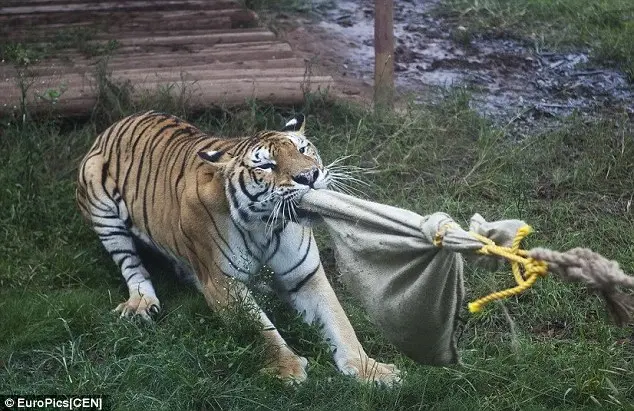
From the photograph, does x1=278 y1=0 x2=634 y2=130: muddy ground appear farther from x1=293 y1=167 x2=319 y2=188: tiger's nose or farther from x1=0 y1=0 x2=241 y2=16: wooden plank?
x1=293 y1=167 x2=319 y2=188: tiger's nose

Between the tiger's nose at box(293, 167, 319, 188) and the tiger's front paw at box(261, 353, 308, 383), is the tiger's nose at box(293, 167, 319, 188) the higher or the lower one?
the higher one

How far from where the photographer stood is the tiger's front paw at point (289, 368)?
4344 millimetres

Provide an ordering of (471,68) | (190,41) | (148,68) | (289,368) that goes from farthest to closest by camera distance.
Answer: (190,41) → (471,68) → (148,68) → (289,368)

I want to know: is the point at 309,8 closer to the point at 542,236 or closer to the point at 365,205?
the point at 542,236

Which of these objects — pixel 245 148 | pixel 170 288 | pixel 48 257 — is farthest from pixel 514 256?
pixel 48 257

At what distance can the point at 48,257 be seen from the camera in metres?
5.63

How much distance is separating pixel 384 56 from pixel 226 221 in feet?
8.89

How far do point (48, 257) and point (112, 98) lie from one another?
154 cm

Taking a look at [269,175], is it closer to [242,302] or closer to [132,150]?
[242,302]

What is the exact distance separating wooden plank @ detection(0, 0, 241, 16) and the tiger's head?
14.5 ft

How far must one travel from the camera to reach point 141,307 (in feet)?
16.8

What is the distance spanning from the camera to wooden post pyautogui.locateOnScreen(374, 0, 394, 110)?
6.96 metres

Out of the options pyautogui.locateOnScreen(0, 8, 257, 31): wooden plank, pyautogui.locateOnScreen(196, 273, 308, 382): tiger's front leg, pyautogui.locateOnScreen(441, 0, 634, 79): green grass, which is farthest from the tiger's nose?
pyautogui.locateOnScreen(0, 8, 257, 31): wooden plank

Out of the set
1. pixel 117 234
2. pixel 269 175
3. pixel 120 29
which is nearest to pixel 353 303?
pixel 269 175
